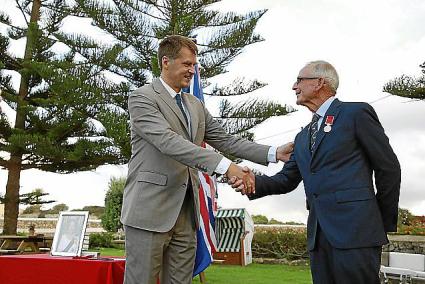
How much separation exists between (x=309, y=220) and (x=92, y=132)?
10.9 meters

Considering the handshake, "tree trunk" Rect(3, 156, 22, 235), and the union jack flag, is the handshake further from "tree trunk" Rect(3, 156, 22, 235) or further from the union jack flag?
"tree trunk" Rect(3, 156, 22, 235)

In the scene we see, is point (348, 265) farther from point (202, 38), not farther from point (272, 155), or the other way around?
point (202, 38)

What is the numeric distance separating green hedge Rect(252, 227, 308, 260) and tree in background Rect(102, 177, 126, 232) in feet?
17.8

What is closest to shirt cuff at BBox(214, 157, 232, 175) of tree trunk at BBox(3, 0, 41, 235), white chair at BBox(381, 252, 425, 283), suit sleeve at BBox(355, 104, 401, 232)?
suit sleeve at BBox(355, 104, 401, 232)

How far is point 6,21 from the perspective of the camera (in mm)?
13961

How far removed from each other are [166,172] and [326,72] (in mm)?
731

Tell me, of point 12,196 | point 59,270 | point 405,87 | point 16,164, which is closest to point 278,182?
point 59,270

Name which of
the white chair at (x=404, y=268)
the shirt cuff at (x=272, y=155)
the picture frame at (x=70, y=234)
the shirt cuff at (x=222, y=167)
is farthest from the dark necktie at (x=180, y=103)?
the white chair at (x=404, y=268)

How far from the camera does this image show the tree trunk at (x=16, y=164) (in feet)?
43.3

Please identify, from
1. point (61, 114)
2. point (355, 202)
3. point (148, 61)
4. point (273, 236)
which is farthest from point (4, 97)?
point (355, 202)

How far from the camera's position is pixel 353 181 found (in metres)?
2.12

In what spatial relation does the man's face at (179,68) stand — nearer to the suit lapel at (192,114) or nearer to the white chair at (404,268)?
the suit lapel at (192,114)

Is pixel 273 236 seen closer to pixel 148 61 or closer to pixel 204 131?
pixel 148 61

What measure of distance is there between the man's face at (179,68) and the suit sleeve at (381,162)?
757 mm
